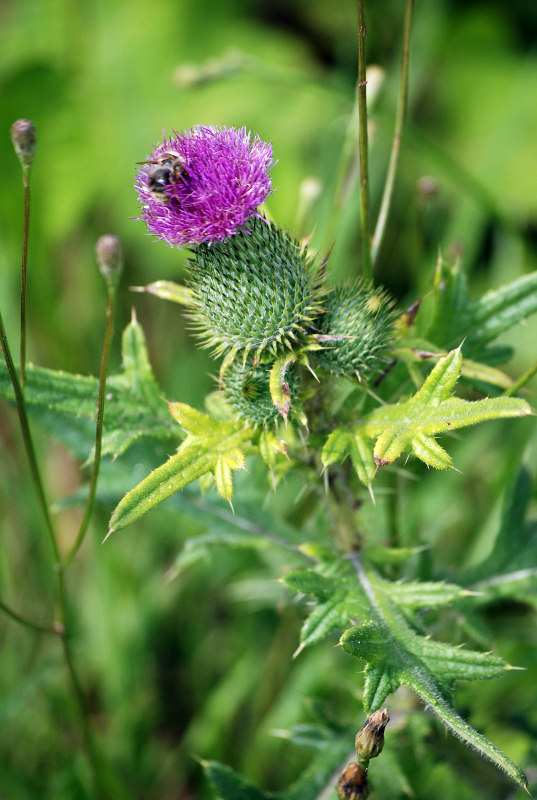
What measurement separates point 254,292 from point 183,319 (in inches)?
117

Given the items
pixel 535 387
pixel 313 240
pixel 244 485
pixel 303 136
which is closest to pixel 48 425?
pixel 244 485

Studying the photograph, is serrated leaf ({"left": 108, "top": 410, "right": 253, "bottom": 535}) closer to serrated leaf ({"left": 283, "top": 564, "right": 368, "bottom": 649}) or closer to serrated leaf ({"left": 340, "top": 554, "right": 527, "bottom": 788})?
serrated leaf ({"left": 283, "top": 564, "right": 368, "bottom": 649})

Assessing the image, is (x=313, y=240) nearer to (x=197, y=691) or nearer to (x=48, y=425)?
(x=48, y=425)

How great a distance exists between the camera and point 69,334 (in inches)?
181

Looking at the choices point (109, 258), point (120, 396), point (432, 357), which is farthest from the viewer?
point (120, 396)

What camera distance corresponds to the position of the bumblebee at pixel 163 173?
6.11 ft

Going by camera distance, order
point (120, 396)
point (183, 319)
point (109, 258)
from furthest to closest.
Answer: point (183, 319) < point (120, 396) < point (109, 258)

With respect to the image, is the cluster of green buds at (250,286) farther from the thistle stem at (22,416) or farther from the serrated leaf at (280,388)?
the thistle stem at (22,416)

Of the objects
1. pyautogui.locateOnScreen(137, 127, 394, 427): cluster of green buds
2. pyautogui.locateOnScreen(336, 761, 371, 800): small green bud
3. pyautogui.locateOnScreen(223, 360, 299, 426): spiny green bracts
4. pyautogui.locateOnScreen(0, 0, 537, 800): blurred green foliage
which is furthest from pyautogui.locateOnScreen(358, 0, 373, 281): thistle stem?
pyautogui.locateOnScreen(336, 761, 371, 800): small green bud

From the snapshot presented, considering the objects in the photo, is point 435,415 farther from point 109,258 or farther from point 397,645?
point 109,258

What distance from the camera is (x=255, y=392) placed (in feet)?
6.70

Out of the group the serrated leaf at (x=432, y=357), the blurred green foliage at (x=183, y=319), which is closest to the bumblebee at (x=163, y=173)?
the blurred green foliage at (x=183, y=319)

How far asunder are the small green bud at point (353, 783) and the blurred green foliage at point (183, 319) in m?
0.62

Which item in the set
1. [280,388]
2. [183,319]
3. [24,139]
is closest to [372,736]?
[280,388]
